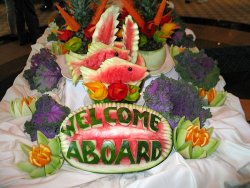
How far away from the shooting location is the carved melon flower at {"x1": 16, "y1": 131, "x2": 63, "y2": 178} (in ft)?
5.35

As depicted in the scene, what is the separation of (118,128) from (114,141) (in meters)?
0.07

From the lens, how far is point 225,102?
7.41 ft

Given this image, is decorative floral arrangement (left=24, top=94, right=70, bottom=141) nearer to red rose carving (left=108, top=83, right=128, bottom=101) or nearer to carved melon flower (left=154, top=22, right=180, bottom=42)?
red rose carving (left=108, top=83, right=128, bottom=101)

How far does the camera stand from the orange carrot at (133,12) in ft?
6.66

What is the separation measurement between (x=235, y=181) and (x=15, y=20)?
4.34 meters

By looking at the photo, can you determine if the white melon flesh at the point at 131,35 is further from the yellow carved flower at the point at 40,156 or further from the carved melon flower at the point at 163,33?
the yellow carved flower at the point at 40,156

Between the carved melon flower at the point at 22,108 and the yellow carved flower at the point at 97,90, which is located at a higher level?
the yellow carved flower at the point at 97,90

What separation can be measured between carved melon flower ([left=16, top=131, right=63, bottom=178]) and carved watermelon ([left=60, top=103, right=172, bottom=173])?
0.07 metres

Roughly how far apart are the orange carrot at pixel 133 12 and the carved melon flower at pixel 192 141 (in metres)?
0.75

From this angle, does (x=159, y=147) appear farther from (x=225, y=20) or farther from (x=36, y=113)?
(x=225, y=20)

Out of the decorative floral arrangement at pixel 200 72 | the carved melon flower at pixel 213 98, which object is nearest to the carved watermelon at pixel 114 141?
the carved melon flower at pixel 213 98

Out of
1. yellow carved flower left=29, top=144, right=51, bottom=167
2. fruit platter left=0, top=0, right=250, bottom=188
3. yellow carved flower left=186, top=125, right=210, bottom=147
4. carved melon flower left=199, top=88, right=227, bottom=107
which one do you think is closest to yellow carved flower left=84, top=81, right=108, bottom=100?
fruit platter left=0, top=0, right=250, bottom=188

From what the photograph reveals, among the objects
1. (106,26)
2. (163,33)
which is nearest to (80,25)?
(106,26)

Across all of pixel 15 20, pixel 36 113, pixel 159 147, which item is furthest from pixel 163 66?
pixel 15 20
